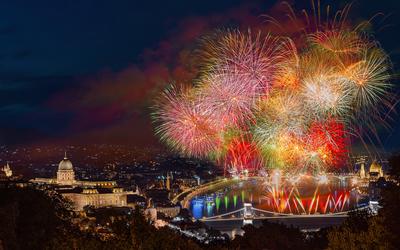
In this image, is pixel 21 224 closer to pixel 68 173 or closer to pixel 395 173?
pixel 395 173

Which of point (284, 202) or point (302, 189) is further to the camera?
point (302, 189)

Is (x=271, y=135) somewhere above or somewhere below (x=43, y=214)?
above

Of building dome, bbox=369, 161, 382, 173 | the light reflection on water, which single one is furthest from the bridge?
building dome, bbox=369, 161, 382, 173

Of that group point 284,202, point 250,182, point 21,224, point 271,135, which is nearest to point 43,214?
point 21,224

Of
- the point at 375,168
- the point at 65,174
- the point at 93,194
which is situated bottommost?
the point at 93,194

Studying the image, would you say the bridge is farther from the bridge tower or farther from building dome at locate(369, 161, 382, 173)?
building dome at locate(369, 161, 382, 173)

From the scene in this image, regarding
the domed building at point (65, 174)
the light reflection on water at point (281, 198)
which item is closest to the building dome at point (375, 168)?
the light reflection on water at point (281, 198)

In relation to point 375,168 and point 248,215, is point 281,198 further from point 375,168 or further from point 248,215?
point 375,168

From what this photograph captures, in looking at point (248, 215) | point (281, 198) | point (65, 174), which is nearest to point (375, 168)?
point (281, 198)
